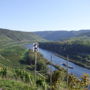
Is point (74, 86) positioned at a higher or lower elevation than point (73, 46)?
higher

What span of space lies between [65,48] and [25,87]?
175587 millimetres

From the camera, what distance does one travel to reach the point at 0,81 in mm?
12516

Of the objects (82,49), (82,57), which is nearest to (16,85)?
(82,57)

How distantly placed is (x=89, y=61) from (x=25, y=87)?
435ft

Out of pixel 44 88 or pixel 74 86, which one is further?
pixel 44 88

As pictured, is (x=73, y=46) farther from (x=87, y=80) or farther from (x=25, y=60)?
(x=87, y=80)

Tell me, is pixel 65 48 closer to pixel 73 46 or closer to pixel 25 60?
pixel 73 46

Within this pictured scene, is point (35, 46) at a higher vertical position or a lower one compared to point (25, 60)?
higher

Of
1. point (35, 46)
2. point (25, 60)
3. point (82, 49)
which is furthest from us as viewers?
point (82, 49)

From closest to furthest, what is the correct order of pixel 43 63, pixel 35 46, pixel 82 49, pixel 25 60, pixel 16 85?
Result: pixel 16 85
pixel 35 46
pixel 43 63
pixel 25 60
pixel 82 49

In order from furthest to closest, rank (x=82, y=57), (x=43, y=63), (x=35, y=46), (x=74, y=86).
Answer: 1. (x=82, y=57)
2. (x=43, y=63)
3. (x=35, y=46)
4. (x=74, y=86)

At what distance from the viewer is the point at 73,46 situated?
185m

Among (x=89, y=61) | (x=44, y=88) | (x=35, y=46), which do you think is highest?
(x=35, y=46)

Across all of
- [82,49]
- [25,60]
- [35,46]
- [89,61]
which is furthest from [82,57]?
[35,46]
